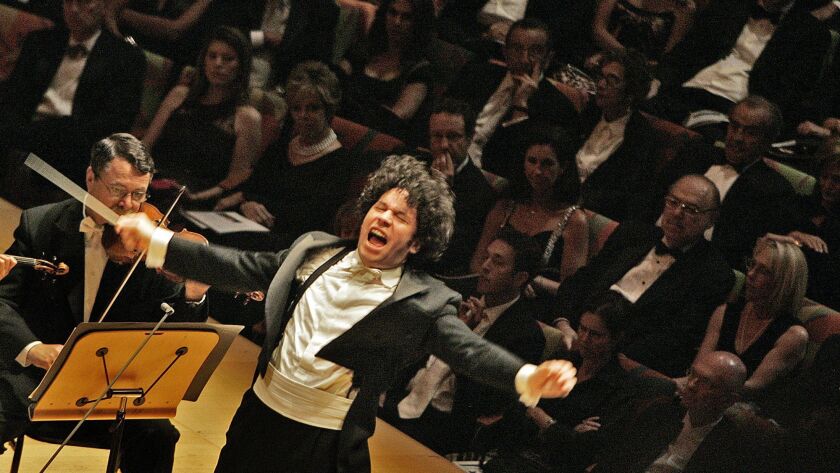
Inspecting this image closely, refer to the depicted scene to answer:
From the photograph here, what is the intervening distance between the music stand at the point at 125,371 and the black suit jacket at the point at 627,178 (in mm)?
2249

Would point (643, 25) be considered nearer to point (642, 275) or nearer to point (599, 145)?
point (599, 145)

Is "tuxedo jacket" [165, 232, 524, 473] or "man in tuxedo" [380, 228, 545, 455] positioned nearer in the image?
"tuxedo jacket" [165, 232, 524, 473]

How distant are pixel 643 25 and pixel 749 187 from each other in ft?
2.92

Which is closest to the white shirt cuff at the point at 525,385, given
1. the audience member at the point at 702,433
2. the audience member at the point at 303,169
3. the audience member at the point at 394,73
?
the audience member at the point at 702,433

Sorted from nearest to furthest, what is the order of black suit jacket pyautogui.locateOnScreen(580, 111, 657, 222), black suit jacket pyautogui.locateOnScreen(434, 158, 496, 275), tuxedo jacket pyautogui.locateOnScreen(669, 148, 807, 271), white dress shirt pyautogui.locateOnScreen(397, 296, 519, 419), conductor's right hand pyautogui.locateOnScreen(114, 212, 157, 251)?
conductor's right hand pyautogui.locateOnScreen(114, 212, 157, 251), tuxedo jacket pyautogui.locateOnScreen(669, 148, 807, 271), black suit jacket pyautogui.locateOnScreen(580, 111, 657, 222), white dress shirt pyautogui.locateOnScreen(397, 296, 519, 419), black suit jacket pyautogui.locateOnScreen(434, 158, 496, 275)

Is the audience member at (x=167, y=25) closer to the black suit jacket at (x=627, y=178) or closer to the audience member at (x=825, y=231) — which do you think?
the black suit jacket at (x=627, y=178)

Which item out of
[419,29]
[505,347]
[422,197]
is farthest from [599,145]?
[422,197]

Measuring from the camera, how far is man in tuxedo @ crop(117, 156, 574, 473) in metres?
2.95

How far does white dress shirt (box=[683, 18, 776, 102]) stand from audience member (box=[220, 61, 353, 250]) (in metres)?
1.88

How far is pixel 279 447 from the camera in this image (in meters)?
2.96

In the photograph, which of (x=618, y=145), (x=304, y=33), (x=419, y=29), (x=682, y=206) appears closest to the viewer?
(x=682, y=206)

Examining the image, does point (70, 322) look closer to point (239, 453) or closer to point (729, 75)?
point (239, 453)

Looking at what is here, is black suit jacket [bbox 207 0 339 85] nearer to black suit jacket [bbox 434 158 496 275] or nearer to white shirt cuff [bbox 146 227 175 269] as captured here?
black suit jacket [bbox 434 158 496 275]

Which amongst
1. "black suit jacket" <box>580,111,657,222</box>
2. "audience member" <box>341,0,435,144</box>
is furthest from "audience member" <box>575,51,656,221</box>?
"audience member" <box>341,0,435,144</box>
